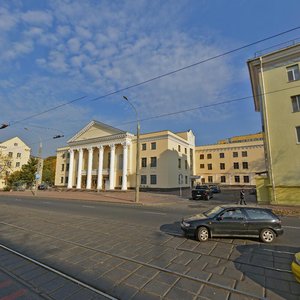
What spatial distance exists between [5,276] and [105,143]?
43.3 m

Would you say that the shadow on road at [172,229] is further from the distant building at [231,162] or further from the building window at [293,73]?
the distant building at [231,162]

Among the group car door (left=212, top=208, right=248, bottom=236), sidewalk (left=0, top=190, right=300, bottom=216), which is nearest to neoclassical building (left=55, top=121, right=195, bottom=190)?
sidewalk (left=0, top=190, right=300, bottom=216)

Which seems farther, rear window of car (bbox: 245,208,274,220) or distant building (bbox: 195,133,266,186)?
distant building (bbox: 195,133,266,186)

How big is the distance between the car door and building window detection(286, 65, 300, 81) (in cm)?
1930

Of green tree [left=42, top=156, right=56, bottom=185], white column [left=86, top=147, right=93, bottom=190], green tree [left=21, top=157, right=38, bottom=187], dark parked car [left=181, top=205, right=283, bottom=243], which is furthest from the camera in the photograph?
green tree [left=42, top=156, right=56, bottom=185]

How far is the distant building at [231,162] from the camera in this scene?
5359 cm

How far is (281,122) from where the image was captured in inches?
820

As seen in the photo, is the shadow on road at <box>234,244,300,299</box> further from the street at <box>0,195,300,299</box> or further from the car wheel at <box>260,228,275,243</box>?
the car wheel at <box>260,228,275,243</box>

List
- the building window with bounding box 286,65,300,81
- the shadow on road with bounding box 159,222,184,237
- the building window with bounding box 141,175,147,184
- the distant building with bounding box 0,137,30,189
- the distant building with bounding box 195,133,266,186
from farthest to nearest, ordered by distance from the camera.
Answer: the distant building with bounding box 0,137,30,189
the distant building with bounding box 195,133,266,186
the building window with bounding box 141,175,147,184
the building window with bounding box 286,65,300,81
the shadow on road with bounding box 159,222,184,237

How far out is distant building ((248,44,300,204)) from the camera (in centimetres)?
1966

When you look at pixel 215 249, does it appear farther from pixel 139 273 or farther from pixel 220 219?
pixel 139 273

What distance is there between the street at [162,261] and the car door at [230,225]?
0.28 m

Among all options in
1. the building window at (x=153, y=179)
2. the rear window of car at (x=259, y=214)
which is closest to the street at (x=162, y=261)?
the rear window of car at (x=259, y=214)

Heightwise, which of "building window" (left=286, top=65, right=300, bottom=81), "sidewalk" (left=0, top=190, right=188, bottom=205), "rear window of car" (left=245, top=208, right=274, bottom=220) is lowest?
"sidewalk" (left=0, top=190, right=188, bottom=205)
